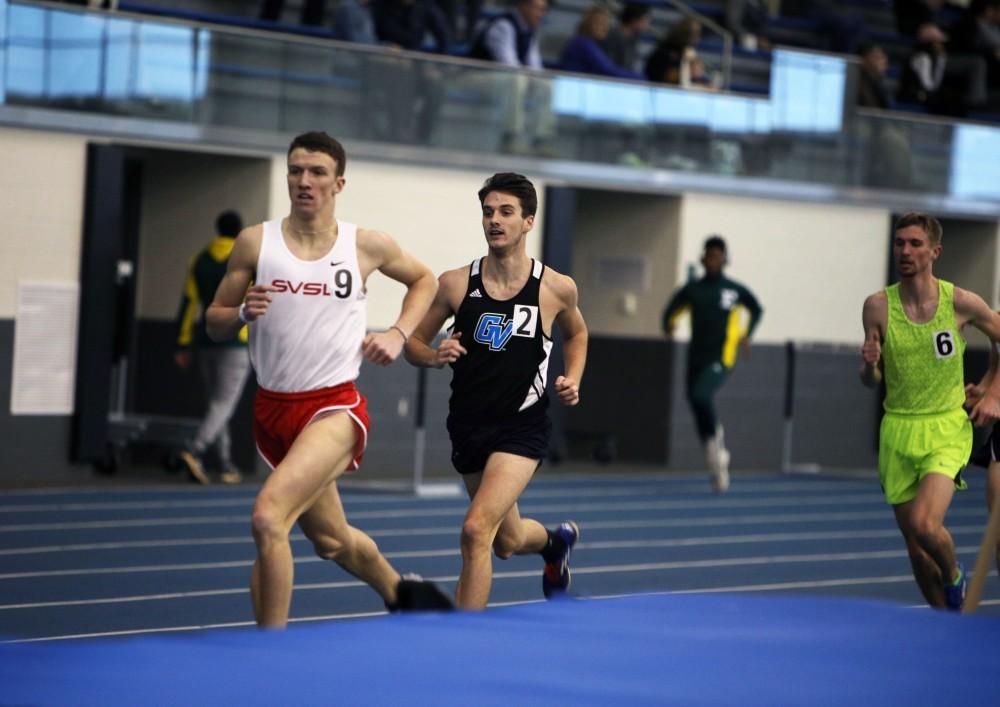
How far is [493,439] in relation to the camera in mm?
7398

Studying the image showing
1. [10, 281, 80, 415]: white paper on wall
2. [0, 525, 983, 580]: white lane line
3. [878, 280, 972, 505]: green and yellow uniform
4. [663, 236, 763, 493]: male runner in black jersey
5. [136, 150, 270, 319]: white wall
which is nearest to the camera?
[878, 280, 972, 505]: green and yellow uniform

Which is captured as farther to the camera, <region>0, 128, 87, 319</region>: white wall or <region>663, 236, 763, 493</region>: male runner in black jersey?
<region>663, 236, 763, 493</region>: male runner in black jersey

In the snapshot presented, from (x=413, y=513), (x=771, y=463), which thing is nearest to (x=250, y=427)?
(x=413, y=513)

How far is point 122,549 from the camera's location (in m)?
10.9

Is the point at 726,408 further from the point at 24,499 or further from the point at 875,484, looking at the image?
the point at 24,499

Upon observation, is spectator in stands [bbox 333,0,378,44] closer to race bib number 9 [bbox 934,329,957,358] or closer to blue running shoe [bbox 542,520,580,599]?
blue running shoe [bbox 542,520,580,599]

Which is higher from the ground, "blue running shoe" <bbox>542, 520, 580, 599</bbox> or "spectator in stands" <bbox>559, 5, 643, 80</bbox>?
"spectator in stands" <bbox>559, 5, 643, 80</bbox>

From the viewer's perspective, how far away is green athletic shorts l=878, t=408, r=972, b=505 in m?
7.87

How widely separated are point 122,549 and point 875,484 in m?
9.59

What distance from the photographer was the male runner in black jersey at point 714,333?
15883 millimetres

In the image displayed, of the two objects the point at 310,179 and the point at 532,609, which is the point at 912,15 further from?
the point at 532,609

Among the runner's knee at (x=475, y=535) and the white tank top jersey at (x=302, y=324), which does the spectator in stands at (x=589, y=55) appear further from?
the runner's knee at (x=475, y=535)

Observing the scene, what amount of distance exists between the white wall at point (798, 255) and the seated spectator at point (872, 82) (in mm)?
1229

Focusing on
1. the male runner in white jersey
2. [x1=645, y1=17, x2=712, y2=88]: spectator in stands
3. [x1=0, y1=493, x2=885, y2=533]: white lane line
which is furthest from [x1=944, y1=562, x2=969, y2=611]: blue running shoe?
[x1=645, y1=17, x2=712, y2=88]: spectator in stands
